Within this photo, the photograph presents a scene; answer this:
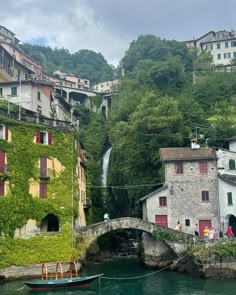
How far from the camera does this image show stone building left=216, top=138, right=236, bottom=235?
43000 millimetres

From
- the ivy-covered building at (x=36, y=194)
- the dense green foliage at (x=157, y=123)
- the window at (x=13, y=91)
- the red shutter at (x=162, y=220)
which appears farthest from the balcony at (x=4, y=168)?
the window at (x=13, y=91)

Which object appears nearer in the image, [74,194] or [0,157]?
[0,157]

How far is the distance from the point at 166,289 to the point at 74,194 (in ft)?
Result: 46.4

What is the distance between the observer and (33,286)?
103 ft

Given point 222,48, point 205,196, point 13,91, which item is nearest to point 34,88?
point 13,91

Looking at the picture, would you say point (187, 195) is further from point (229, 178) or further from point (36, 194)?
point (36, 194)

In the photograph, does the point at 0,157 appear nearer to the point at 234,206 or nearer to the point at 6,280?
the point at 6,280

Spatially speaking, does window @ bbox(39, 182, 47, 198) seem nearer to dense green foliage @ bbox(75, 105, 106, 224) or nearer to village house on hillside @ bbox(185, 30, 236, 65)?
dense green foliage @ bbox(75, 105, 106, 224)

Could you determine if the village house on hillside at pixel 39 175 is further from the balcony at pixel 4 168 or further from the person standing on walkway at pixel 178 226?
the person standing on walkway at pixel 178 226

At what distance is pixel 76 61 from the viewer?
159 metres

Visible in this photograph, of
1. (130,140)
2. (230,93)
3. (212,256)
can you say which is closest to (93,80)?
(230,93)

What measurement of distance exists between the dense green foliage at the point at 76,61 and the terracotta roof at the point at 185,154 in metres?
94.3

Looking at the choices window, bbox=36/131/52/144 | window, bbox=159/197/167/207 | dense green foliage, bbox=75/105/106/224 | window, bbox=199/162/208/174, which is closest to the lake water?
window, bbox=159/197/167/207

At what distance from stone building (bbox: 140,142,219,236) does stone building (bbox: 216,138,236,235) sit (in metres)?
0.64
